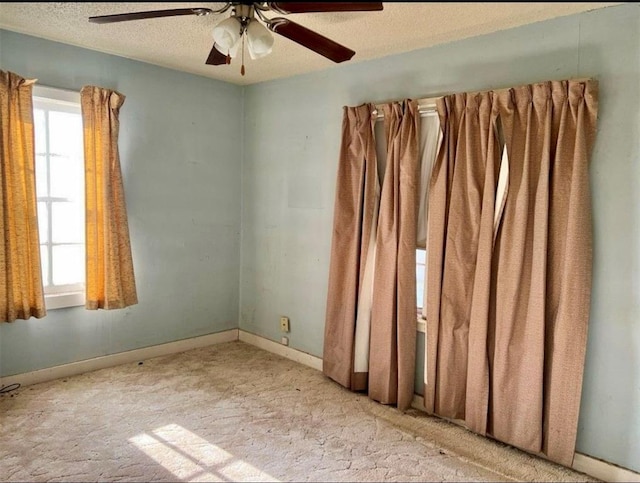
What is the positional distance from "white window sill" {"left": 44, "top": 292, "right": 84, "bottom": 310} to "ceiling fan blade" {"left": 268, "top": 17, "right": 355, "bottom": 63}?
8.06ft

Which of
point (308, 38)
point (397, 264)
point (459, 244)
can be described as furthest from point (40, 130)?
point (459, 244)

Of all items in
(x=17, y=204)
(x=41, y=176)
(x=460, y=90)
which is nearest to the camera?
(x=460, y=90)

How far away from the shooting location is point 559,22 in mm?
2570

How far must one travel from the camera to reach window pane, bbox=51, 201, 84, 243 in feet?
11.3

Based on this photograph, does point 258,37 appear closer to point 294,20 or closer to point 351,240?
point 294,20

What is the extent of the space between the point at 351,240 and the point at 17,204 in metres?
2.25

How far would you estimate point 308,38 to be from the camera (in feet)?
7.70

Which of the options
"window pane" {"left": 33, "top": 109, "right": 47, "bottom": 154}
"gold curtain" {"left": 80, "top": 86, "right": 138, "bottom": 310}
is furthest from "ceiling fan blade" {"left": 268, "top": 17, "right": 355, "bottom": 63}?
"window pane" {"left": 33, "top": 109, "right": 47, "bottom": 154}

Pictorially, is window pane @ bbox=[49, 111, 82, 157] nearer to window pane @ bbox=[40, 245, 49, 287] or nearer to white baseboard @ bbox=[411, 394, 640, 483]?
window pane @ bbox=[40, 245, 49, 287]

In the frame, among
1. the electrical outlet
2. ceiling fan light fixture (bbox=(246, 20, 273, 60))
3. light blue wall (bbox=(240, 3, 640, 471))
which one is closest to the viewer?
ceiling fan light fixture (bbox=(246, 20, 273, 60))

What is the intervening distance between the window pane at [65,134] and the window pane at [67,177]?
2.0 inches

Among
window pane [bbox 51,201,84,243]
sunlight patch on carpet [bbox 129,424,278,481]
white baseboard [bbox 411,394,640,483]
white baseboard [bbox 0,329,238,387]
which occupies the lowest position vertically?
sunlight patch on carpet [bbox 129,424,278,481]

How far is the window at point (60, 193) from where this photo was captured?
3.34 meters

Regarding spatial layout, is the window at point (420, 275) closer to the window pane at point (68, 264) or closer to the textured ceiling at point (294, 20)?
the textured ceiling at point (294, 20)
